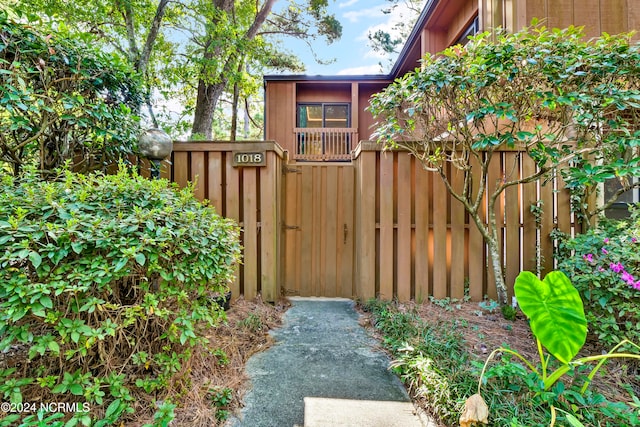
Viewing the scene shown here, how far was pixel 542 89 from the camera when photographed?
2.61m

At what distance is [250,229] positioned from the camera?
11.6ft

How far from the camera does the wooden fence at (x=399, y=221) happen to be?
3.29 meters

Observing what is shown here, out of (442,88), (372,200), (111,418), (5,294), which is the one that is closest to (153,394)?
(111,418)

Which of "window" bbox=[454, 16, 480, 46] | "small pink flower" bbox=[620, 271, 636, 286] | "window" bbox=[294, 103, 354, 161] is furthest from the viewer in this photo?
"window" bbox=[294, 103, 354, 161]

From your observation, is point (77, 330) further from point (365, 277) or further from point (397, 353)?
point (365, 277)

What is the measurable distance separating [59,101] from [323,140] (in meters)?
7.27

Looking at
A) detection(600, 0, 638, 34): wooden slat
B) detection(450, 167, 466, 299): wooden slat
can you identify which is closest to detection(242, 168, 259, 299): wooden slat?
detection(450, 167, 466, 299): wooden slat

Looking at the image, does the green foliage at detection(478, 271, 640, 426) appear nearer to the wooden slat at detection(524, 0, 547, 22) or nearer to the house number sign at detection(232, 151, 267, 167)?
the house number sign at detection(232, 151, 267, 167)

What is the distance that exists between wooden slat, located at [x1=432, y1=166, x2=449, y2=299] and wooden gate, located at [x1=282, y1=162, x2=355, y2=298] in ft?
3.69

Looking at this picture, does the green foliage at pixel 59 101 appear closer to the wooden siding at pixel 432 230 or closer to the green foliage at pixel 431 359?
the wooden siding at pixel 432 230

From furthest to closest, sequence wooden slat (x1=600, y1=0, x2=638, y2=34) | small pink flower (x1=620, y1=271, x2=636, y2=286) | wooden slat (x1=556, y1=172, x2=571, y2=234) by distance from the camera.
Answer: wooden slat (x1=600, y1=0, x2=638, y2=34), wooden slat (x1=556, y1=172, x2=571, y2=234), small pink flower (x1=620, y1=271, x2=636, y2=286)

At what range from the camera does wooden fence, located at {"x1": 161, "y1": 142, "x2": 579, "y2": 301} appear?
329cm

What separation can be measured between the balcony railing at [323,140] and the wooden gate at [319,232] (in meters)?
5.30
